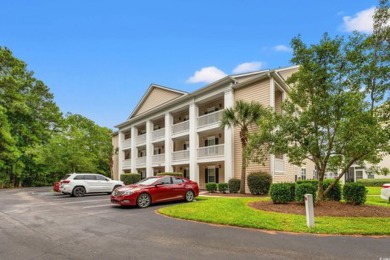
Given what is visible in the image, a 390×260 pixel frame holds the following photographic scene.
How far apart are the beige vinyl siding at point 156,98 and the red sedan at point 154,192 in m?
15.4

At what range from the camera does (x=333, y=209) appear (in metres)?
10.8

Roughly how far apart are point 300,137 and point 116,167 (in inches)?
1393

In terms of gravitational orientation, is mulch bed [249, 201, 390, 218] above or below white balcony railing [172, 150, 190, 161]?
below

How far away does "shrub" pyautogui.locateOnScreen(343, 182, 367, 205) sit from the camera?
11.8 meters

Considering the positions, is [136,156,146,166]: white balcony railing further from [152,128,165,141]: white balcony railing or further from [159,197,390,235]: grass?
[159,197,390,235]: grass

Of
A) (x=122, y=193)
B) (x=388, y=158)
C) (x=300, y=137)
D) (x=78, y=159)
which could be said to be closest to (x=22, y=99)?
(x=78, y=159)

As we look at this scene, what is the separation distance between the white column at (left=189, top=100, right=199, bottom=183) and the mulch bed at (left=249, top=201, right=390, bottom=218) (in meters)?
13.9

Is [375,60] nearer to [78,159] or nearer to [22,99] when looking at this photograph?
[78,159]

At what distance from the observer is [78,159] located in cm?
3188

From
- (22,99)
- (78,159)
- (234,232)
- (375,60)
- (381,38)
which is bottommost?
(234,232)

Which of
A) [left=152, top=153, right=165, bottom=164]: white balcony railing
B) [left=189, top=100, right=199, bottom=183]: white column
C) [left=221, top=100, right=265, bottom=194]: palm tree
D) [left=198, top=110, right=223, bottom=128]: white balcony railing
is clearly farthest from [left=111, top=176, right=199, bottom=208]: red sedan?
[left=152, top=153, right=165, bottom=164]: white balcony railing

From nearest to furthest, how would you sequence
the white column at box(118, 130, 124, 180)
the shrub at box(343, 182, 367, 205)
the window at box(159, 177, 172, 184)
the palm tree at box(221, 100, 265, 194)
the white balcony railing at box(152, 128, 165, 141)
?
the shrub at box(343, 182, 367, 205) < the window at box(159, 177, 172, 184) < the palm tree at box(221, 100, 265, 194) < the white balcony railing at box(152, 128, 165, 141) < the white column at box(118, 130, 124, 180)

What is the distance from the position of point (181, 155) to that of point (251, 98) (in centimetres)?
958

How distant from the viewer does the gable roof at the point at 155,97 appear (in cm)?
3003
